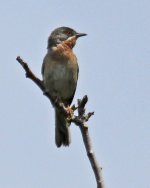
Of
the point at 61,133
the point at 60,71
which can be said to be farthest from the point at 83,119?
the point at 60,71

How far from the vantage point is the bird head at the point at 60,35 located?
393 inches

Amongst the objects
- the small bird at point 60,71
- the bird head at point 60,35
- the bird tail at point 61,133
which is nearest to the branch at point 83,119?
the bird tail at point 61,133

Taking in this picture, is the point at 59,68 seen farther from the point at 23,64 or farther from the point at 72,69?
the point at 23,64

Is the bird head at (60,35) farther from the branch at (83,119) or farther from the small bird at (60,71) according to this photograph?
the branch at (83,119)

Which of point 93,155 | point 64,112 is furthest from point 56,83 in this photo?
point 93,155

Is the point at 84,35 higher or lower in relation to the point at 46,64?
higher

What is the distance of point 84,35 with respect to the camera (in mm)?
10250

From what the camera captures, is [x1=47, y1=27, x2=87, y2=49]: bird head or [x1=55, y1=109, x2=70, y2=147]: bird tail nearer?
[x1=55, y1=109, x2=70, y2=147]: bird tail

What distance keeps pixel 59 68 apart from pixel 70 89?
0.51 metres

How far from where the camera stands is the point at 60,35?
10148 mm

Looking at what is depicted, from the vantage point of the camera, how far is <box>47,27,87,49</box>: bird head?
999 cm

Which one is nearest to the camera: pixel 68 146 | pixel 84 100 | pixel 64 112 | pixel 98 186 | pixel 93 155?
pixel 98 186

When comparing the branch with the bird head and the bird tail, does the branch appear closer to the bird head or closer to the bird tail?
the bird tail

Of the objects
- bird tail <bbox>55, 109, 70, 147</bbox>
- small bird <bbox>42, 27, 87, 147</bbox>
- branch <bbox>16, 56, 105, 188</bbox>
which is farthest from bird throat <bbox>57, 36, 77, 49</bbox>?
branch <bbox>16, 56, 105, 188</bbox>
